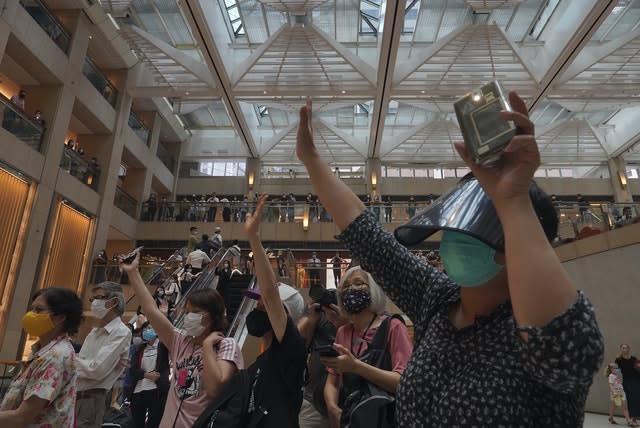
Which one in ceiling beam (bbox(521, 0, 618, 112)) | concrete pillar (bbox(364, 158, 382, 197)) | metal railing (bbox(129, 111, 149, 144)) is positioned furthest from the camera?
concrete pillar (bbox(364, 158, 382, 197))

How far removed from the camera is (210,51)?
15.2m

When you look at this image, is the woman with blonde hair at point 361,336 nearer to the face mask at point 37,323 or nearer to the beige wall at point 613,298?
the face mask at point 37,323

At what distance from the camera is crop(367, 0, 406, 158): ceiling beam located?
43.7 ft

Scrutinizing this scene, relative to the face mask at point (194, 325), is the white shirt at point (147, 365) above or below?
below

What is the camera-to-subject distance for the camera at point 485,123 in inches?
25.5

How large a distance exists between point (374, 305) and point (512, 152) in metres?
1.76

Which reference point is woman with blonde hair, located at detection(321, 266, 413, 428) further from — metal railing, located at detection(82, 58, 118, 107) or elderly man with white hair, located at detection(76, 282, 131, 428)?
metal railing, located at detection(82, 58, 118, 107)

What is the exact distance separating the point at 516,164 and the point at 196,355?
2274mm

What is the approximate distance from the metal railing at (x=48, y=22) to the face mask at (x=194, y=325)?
13.7m

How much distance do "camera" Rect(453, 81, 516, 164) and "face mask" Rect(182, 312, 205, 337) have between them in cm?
219

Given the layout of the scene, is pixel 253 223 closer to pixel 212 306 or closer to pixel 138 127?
pixel 212 306

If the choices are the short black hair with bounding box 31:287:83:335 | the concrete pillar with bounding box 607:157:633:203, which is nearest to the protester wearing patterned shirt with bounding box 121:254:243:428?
the short black hair with bounding box 31:287:83:335

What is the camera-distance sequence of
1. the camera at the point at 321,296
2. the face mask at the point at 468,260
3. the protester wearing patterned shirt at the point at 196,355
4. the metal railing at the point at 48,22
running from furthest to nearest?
the metal railing at the point at 48,22
the camera at the point at 321,296
the protester wearing patterned shirt at the point at 196,355
the face mask at the point at 468,260

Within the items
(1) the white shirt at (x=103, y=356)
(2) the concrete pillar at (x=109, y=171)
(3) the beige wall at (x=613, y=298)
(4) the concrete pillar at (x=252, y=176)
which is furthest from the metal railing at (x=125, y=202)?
(3) the beige wall at (x=613, y=298)
